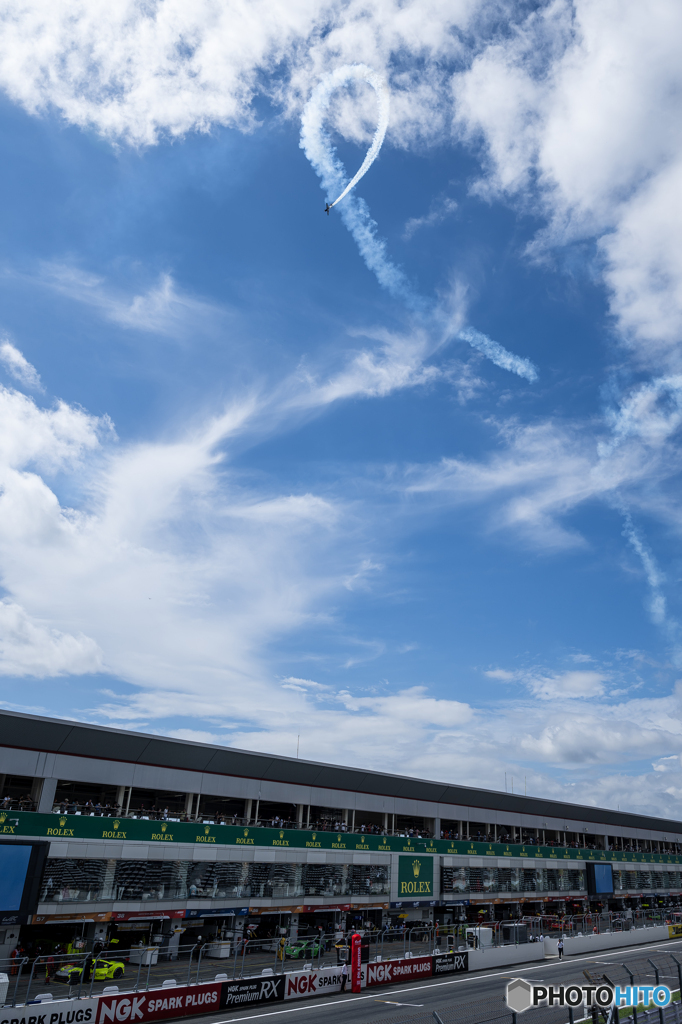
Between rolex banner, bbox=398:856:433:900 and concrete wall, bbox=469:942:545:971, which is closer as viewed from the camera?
concrete wall, bbox=469:942:545:971

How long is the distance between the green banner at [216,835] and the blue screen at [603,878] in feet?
36.1

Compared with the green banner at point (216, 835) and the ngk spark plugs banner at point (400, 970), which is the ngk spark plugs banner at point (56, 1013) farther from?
the ngk spark plugs banner at point (400, 970)

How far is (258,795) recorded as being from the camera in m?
48.4

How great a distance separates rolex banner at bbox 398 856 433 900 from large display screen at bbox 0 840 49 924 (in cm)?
2780

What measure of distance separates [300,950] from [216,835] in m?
8.07

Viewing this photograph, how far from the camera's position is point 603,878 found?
6994 cm

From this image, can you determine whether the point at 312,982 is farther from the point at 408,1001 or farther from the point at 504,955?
the point at 504,955

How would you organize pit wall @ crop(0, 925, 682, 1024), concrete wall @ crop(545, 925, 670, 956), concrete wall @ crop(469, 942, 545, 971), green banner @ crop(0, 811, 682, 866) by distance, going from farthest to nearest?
concrete wall @ crop(545, 925, 670, 956)
concrete wall @ crop(469, 942, 545, 971)
green banner @ crop(0, 811, 682, 866)
pit wall @ crop(0, 925, 682, 1024)

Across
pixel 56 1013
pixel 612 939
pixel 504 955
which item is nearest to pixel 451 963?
pixel 504 955

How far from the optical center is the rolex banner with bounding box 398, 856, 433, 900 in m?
51.5

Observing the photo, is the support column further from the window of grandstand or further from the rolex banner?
the rolex banner

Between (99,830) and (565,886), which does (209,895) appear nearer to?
(99,830)

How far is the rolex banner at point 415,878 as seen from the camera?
51500mm

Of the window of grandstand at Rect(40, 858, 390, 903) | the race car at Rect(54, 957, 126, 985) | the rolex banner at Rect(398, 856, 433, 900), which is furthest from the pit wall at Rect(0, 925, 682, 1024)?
the window of grandstand at Rect(40, 858, 390, 903)
